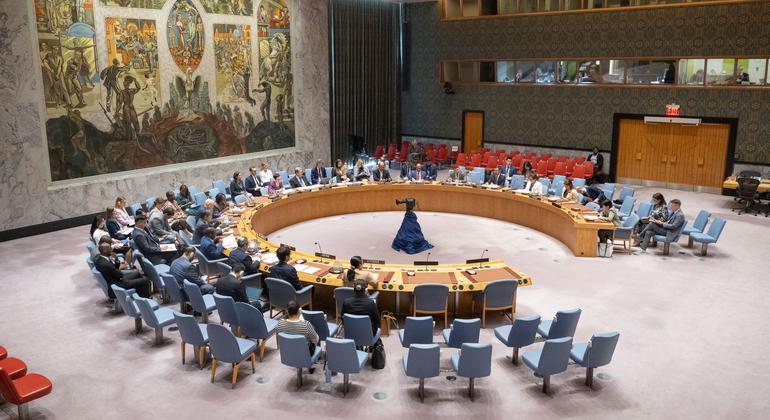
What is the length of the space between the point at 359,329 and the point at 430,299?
1.58 m

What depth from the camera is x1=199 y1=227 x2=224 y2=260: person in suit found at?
10.4 m

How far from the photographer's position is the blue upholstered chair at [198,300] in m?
8.75

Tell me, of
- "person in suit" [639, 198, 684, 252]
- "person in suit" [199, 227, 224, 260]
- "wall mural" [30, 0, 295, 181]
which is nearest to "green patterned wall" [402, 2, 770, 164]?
"wall mural" [30, 0, 295, 181]

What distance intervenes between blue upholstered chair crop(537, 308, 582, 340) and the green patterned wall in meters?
13.4

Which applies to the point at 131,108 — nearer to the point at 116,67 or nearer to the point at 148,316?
the point at 116,67

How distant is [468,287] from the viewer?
29.3 ft

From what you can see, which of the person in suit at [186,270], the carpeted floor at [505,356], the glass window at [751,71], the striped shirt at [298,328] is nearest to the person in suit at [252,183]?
the carpeted floor at [505,356]

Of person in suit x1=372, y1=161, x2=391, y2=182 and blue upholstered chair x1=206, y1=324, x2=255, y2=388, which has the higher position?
person in suit x1=372, y1=161, x2=391, y2=182

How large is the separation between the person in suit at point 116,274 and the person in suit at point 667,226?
9694mm

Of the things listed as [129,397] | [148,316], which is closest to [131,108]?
[148,316]

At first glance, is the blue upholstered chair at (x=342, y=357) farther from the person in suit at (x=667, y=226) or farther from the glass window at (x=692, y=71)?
the glass window at (x=692, y=71)

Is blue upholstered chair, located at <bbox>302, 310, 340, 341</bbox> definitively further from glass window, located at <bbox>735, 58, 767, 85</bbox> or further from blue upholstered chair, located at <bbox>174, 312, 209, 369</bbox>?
glass window, located at <bbox>735, 58, 767, 85</bbox>

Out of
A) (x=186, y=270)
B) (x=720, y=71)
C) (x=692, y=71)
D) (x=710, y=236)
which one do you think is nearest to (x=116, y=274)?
(x=186, y=270)

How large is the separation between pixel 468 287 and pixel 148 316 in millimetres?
4384
